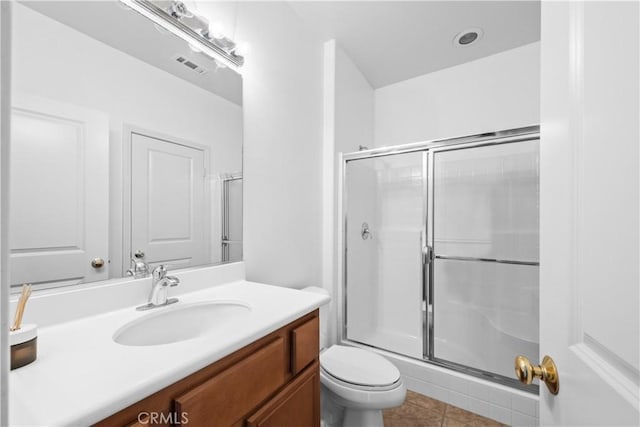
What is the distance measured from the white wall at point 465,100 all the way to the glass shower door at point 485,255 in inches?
20.7

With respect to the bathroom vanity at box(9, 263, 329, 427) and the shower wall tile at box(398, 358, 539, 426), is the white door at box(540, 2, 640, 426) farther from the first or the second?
the shower wall tile at box(398, 358, 539, 426)

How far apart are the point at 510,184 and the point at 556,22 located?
5.76 feet

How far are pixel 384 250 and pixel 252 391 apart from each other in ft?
6.53

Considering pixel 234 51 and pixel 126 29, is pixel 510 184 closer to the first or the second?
pixel 234 51

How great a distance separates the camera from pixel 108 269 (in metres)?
0.99

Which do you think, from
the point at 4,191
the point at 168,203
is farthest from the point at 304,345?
the point at 4,191

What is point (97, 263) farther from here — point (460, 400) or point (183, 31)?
point (460, 400)

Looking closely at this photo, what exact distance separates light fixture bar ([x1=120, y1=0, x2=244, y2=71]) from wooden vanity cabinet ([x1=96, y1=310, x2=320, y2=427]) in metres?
1.24

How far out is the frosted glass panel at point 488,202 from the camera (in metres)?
1.92

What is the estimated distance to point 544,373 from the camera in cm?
53

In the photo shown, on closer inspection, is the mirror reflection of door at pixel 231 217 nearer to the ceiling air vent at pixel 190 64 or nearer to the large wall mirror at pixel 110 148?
the large wall mirror at pixel 110 148

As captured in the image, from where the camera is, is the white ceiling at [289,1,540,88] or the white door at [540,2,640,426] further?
the white ceiling at [289,1,540,88]

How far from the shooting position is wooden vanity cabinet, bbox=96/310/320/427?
583 mm

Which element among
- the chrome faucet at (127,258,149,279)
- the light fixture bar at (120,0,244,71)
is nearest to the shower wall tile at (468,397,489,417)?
the chrome faucet at (127,258,149,279)
